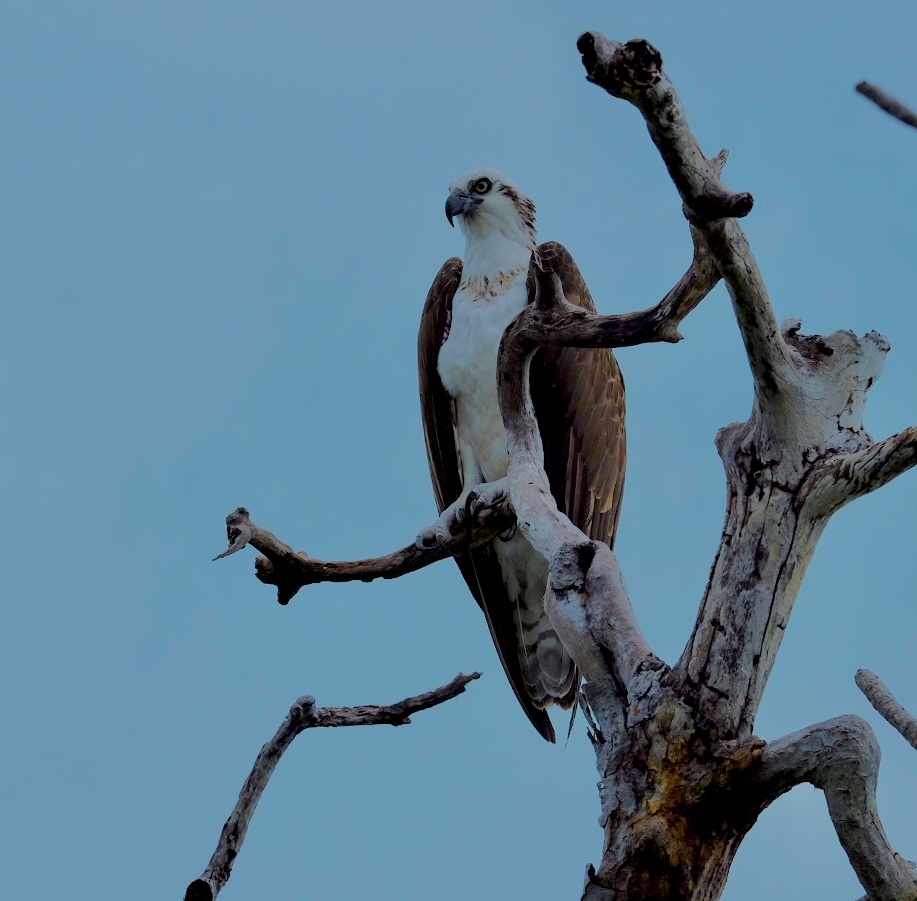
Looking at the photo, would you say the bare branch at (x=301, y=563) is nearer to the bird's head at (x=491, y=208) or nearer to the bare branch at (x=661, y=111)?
the bird's head at (x=491, y=208)

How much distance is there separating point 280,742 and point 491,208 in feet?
12.7

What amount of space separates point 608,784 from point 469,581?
3428mm

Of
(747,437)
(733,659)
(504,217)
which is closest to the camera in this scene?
(733,659)

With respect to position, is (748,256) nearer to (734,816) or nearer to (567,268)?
(734,816)

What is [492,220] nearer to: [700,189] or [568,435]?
[568,435]

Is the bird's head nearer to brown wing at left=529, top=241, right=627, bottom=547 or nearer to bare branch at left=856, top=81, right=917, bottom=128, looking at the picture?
brown wing at left=529, top=241, right=627, bottom=547

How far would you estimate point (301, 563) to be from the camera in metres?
5.59

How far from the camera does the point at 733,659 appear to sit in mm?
3828

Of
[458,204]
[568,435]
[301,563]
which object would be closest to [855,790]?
[301,563]

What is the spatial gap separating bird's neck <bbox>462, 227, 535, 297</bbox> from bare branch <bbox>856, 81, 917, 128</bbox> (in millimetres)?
4992

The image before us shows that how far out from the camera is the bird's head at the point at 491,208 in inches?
292

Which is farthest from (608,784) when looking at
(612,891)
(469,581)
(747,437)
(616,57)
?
(469,581)

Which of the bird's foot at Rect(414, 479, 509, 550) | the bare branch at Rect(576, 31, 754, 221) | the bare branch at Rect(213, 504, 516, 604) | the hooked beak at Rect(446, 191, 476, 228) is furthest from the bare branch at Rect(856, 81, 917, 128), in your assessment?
the hooked beak at Rect(446, 191, 476, 228)

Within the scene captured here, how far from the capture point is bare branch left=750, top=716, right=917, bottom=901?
3.51 m
